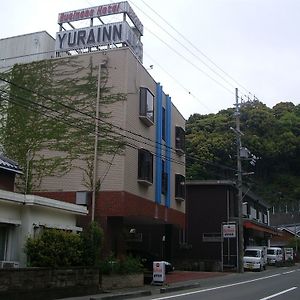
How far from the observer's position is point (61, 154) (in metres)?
26.8

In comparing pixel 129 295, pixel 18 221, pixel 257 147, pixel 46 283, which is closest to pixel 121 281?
pixel 129 295

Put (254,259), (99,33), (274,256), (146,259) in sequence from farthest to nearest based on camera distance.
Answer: (274,256) → (254,259) → (146,259) → (99,33)

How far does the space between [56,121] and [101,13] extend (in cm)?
769

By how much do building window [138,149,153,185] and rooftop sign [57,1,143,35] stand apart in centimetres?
839

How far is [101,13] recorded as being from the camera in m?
30.3

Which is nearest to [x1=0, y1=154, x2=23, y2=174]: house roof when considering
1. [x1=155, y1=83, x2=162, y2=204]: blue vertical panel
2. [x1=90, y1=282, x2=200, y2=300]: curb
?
[x1=90, y1=282, x2=200, y2=300]: curb

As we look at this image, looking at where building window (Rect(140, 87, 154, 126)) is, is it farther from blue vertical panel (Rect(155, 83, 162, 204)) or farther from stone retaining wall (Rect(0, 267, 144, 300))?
stone retaining wall (Rect(0, 267, 144, 300))

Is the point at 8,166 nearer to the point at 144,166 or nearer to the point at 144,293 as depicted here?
the point at 144,293

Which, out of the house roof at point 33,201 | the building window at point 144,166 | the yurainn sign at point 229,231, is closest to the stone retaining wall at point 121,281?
the house roof at point 33,201

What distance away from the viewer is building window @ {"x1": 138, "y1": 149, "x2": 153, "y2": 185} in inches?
1080

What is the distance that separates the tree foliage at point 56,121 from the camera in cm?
2625

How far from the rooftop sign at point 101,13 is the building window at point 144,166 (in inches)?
330

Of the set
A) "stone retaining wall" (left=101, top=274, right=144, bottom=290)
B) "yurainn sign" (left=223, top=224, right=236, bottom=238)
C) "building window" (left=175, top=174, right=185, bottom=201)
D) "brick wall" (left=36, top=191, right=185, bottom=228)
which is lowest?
"stone retaining wall" (left=101, top=274, right=144, bottom=290)

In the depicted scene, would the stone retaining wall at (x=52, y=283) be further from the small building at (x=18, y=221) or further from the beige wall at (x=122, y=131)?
the beige wall at (x=122, y=131)
